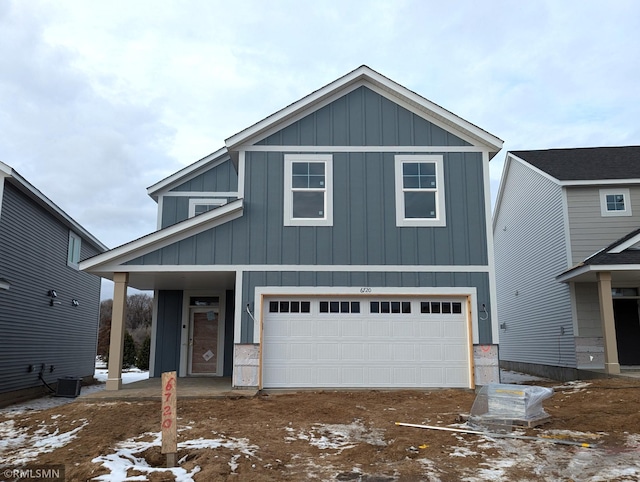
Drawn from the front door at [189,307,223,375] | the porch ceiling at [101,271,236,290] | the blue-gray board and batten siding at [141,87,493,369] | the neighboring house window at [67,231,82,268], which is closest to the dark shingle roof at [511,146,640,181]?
the blue-gray board and batten siding at [141,87,493,369]

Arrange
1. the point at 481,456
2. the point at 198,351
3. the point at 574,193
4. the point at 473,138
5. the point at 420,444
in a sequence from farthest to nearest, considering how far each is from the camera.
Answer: the point at 574,193, the point at 198,351, the point at 473,138, the point at 420,444, the point at 481,456

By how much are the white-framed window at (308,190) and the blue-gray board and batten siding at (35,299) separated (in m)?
7.00

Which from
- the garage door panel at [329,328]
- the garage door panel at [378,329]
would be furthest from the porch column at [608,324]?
the garage door panel at [329,328]

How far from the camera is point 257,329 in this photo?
11.6 metres

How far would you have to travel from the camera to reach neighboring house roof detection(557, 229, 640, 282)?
42.1ft

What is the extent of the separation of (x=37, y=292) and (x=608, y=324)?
15111 millimetres

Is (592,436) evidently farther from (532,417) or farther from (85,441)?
(85,441)

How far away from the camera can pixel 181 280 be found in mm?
13055

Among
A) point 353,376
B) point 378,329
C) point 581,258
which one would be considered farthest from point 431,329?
point 581,258

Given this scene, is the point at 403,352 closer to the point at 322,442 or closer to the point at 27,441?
the point at 322,442

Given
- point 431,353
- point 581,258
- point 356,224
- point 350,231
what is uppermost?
point 356,224

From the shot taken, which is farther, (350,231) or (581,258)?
(581,258)

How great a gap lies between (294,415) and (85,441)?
10.5ft

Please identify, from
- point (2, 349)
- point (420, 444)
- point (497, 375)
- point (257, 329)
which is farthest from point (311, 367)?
point (2, 349)
